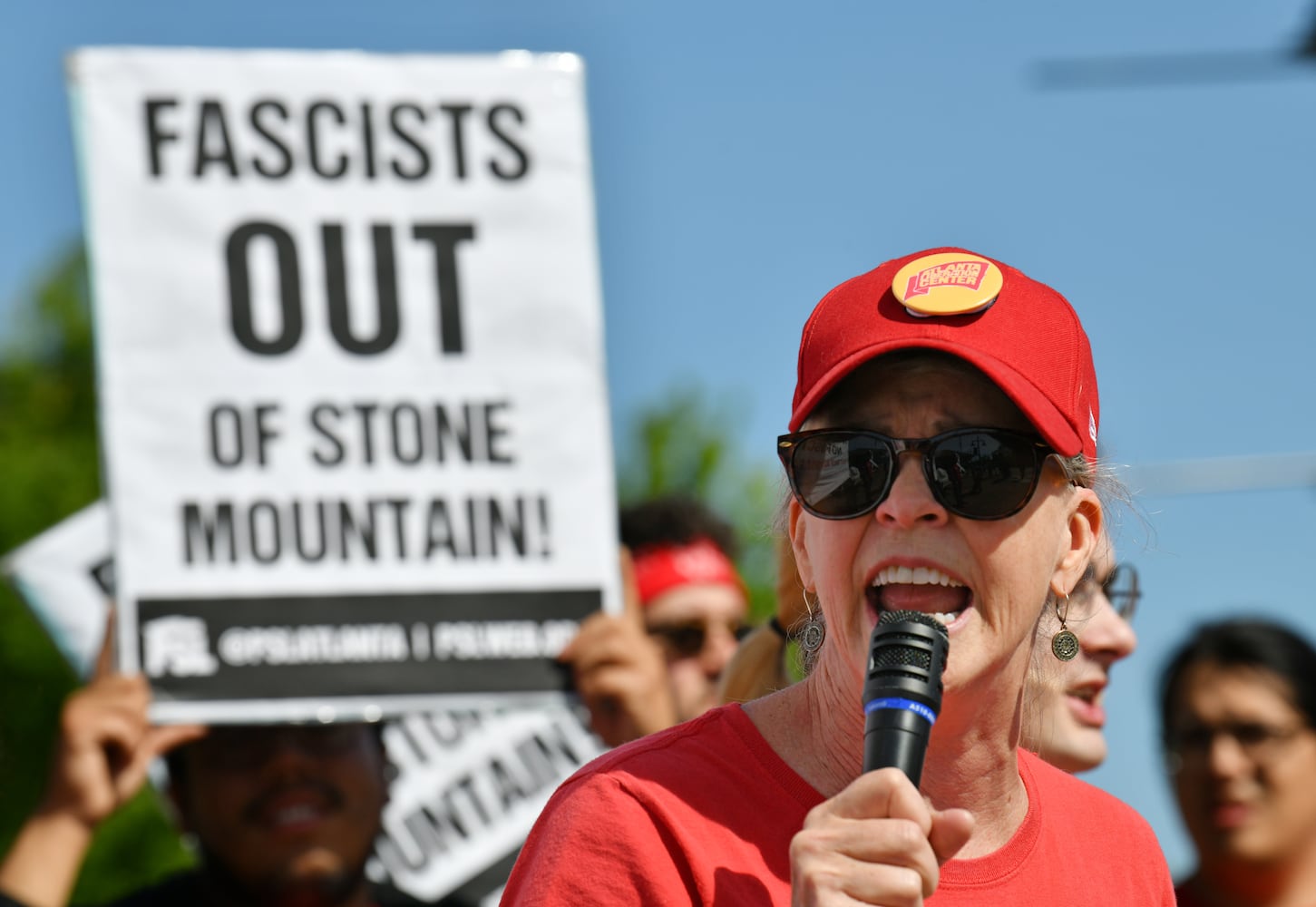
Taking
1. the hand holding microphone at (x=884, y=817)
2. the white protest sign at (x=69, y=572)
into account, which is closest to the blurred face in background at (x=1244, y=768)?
the white protest sign at (x=69, y=572)

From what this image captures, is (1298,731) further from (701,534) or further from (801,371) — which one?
(801,371)

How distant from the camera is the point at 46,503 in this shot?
2542cm

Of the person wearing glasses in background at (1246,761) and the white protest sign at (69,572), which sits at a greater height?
the white protest sign at (69,572)

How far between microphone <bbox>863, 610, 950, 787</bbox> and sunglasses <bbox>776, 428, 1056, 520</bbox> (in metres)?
0.19

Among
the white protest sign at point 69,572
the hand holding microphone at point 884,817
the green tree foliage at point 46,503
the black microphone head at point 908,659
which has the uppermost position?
the black microphone head at point 908,659

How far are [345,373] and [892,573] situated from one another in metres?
2.79

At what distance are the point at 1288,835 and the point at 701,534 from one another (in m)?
2.52

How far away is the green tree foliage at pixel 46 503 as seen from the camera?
68.8ft

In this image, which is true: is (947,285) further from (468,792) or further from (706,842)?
(468,792)

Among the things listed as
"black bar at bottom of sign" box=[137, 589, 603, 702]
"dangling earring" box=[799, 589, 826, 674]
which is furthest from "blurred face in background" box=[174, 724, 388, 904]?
"dangling earring" box=[799, 589, 826, 674]

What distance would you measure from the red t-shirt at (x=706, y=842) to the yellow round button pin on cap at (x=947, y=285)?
589 mm

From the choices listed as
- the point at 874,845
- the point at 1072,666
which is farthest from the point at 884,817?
the point at 1072,666

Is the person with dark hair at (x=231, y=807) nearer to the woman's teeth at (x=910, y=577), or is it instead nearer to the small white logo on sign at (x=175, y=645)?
the small white logo on sign at (x=175, y=645)

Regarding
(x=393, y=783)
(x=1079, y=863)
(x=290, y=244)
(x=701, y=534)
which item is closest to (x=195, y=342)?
(x=290, y=244)
